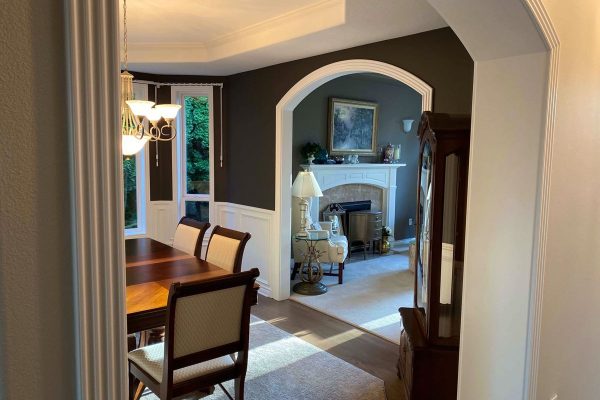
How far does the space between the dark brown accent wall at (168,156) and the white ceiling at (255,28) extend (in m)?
0.52

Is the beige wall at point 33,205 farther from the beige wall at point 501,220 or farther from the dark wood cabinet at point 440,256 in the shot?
the dark wood cabinet at point 440,256

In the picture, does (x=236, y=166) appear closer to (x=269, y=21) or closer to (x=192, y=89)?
(x=192, y=89)

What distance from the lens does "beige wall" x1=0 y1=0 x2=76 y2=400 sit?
660 mm

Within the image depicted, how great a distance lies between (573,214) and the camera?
7.05 ft

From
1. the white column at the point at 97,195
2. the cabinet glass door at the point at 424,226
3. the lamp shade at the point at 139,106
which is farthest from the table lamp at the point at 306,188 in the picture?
the white column at the point at 97,195

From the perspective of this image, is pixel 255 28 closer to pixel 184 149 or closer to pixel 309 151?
pixel 184 149

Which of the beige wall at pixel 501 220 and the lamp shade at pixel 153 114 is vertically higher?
the lamp shade at pixel 153 114

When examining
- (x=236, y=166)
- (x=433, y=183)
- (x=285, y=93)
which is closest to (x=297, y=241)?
(x=236, y=166)

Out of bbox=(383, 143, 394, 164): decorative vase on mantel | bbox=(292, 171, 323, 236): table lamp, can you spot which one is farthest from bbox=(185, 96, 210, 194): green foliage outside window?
bbox=(383, 143, 394, 164): decorative vase on mantel

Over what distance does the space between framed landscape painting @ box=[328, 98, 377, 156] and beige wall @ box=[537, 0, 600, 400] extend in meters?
4.67

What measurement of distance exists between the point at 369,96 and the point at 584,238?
5.44 meters

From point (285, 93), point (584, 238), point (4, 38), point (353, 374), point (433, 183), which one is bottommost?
point (353, 374)

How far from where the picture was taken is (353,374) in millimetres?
3344

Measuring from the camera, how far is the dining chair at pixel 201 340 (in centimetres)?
217
